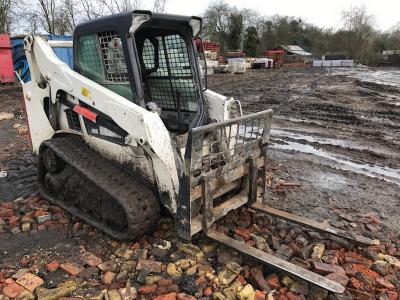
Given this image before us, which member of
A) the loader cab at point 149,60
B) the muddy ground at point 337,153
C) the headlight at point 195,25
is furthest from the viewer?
the muddy ground at point 337,153

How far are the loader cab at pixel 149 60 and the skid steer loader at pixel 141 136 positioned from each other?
1 cm

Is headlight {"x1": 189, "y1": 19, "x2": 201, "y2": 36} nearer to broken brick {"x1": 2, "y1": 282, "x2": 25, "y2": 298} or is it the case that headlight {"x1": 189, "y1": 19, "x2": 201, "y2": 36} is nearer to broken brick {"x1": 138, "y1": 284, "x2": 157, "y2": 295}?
broken brick {"x1": 138, "y1": 284, "x2": 157, "y2": 295}

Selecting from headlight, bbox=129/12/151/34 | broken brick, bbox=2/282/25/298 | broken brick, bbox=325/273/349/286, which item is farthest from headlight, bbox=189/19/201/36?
broken brick, bbox=2/282/25/298

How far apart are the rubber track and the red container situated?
432 inches

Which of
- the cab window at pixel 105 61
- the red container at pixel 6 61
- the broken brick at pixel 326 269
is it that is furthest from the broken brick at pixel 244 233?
the red container at pixel 6 61

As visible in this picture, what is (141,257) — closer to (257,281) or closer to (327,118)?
(257,281)

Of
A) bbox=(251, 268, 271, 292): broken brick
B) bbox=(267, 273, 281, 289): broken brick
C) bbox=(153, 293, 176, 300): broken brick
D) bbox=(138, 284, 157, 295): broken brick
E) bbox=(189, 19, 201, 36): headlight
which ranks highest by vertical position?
bbox=(189, 19, 201, 36): headlight

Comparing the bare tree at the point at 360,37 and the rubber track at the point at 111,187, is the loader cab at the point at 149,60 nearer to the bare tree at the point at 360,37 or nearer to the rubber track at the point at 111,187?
the rubber track at the point at 111,187

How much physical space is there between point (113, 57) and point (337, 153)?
523 centimetres

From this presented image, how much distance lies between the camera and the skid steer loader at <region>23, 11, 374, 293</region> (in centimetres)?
350

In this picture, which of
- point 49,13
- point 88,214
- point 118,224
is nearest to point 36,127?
point 88,214

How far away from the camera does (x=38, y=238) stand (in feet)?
13.0

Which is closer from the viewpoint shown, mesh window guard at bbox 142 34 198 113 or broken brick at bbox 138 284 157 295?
broken brick at bbox 138 284 157 295

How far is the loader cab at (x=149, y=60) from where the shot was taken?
377cm
